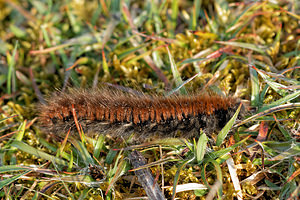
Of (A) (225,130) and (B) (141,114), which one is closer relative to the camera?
(A) (225,130)

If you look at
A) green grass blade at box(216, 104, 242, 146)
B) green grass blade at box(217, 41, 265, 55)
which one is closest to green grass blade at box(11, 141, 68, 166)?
green grass blade at box(216, 104, 242, 146)

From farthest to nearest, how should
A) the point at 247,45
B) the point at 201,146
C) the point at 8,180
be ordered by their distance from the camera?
1. the point at 247,45
2. the point at 8,180
3. the point at 201,146

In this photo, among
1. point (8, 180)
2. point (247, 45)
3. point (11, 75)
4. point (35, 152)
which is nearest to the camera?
point (8, 180)

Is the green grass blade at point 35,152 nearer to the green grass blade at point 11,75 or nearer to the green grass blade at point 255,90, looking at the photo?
the green grass blade at point 11,75

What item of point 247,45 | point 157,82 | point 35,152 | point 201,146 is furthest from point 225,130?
point 35,152

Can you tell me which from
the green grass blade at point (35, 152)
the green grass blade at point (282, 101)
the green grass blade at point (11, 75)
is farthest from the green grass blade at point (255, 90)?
the green grass blade at point (11, 75)

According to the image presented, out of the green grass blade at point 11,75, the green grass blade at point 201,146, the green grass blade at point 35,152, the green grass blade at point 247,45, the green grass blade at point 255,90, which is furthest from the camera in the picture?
the green grass blade at point 11,75

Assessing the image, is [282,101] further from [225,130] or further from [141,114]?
[141,114]

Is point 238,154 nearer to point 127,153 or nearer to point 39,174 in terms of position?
point 127,153
